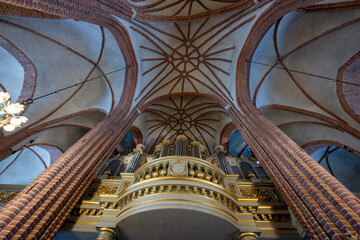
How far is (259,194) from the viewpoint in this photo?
6758 millimetres

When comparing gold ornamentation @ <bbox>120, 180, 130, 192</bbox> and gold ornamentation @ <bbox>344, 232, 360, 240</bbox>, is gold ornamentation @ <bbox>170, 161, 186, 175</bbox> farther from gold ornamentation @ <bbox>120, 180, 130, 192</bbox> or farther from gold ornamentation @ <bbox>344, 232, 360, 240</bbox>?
gold ornamentation @ <bbox>344, 232, 360, 240</bbox>

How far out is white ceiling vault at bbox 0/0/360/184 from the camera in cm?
901

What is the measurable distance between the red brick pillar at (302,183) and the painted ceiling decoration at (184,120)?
661cm

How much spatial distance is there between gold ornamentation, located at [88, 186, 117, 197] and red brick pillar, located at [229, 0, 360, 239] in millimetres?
5481

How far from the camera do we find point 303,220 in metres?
4.18

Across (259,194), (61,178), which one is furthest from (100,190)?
(259,194)

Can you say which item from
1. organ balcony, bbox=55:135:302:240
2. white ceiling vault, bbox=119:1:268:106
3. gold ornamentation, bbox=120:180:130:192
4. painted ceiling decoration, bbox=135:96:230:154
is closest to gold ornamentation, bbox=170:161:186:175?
organ balcony, bbox=55:135:302:240

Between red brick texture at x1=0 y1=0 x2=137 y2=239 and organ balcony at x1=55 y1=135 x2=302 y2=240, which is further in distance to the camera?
organ balcony at x1=55 y1=135 x2=302 y2=240

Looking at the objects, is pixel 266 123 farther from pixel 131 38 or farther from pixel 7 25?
pixel 7 25

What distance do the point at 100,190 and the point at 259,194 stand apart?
18.9 feet

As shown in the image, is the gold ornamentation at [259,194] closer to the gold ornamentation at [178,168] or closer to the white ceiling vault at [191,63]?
the gold ornamentation at [178,168]

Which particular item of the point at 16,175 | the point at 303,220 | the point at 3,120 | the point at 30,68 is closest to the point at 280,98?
the point at 303,220

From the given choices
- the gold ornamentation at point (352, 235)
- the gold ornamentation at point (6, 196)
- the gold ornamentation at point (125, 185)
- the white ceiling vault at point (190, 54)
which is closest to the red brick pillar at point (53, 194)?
the gold ornamentation at point (125, 185)

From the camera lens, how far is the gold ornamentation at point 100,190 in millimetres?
6798
